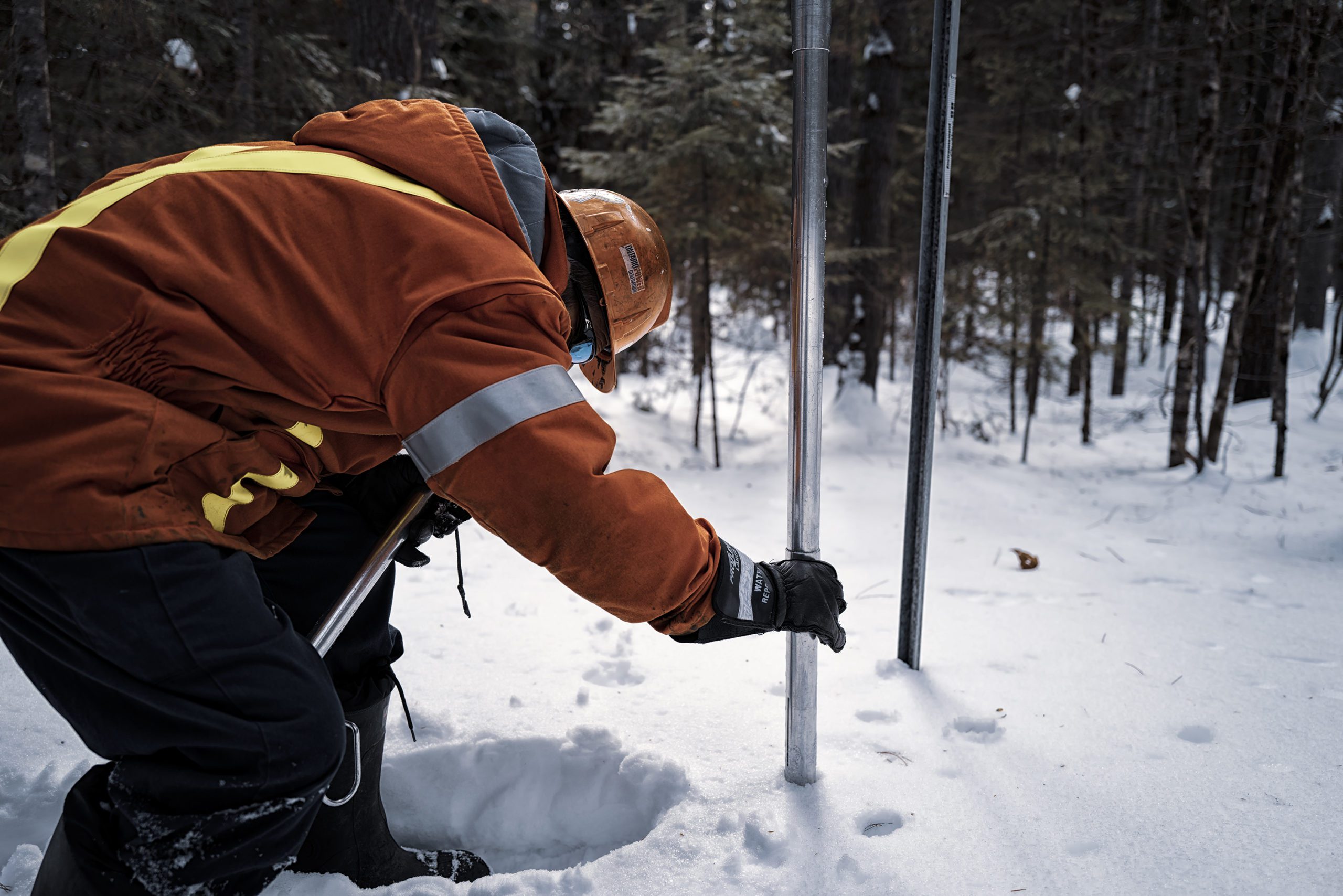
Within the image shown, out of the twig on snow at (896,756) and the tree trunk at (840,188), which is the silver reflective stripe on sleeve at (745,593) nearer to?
the twig on snow at (896,756)

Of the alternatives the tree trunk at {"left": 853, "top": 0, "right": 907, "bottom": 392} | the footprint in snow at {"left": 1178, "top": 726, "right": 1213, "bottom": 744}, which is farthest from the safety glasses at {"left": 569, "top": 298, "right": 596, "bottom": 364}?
the tree trunk at {"left": 853, "top": 0, "right": 907, "bottom": 392}

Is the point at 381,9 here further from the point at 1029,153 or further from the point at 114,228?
the point at 1029,153

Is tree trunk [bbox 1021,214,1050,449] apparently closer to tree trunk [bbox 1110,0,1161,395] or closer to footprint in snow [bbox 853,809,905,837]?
tree trunk [bbox 1110,0,1161,395]

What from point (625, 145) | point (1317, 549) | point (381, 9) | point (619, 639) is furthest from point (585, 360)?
point (625, 145)

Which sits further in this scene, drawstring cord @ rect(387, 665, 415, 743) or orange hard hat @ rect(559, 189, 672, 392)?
drawstring cord @ rect(387, 665, 415, 743)

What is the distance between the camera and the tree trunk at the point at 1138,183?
8.54 m

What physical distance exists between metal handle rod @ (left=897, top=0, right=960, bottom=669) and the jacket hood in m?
1.23

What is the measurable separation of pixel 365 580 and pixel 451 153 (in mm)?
930

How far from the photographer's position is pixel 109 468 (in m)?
1.16

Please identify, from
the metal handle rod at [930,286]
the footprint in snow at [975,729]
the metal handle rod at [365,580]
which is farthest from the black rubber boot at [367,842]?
the metal handle rod at [930,286]

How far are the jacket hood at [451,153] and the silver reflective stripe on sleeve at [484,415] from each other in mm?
333

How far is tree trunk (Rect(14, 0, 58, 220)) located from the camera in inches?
153

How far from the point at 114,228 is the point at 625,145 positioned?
7.80 m

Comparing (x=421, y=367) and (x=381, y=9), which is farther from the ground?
(x=381, y=9)
